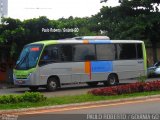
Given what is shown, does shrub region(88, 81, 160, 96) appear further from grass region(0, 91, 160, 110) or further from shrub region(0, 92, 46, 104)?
shrub region(0, 92, 46, 104)

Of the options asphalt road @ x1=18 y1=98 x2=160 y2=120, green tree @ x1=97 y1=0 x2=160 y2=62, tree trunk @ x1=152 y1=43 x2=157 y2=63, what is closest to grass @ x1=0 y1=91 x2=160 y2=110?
asphalt road @ x1=18 y1=98 x2=160 y2=120

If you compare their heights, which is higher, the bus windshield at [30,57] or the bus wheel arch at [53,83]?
the bus windshield at [30,57]

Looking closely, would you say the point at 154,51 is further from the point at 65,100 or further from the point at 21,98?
the point at 21,98

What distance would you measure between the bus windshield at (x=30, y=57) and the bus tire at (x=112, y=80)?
5.11 metres

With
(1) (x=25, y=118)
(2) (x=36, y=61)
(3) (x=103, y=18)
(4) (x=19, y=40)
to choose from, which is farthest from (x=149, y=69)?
(1) (x=25, y=118)

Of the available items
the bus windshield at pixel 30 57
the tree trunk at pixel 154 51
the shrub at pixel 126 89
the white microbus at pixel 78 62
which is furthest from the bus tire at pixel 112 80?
the tree trunk at pixel 154 51

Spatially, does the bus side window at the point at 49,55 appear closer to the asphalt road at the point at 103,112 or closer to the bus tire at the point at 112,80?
the bus tire at the point at 112,80

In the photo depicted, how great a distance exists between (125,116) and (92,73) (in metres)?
13.4

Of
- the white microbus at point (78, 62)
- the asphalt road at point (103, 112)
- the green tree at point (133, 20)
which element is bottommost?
the asphalt road at point (103, 112)

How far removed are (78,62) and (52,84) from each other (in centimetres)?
207

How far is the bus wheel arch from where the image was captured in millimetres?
24453

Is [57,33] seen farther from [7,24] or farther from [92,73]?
[92,73]

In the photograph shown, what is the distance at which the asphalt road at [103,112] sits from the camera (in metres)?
12.9

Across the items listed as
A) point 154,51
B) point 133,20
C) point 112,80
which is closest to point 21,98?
point 112,80
